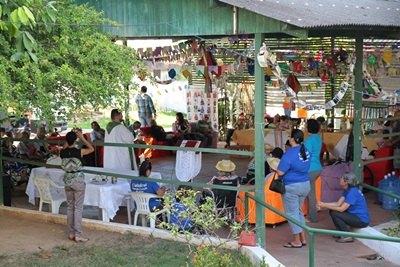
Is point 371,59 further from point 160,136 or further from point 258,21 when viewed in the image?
point 160,136

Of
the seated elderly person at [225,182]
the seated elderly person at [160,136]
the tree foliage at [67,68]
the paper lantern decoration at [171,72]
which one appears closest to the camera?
the tree foliage at [67,68]

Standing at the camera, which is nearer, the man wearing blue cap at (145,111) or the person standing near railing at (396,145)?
the person standing near railing at (396,145)

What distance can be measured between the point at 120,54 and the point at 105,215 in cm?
268

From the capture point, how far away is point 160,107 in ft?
88.7

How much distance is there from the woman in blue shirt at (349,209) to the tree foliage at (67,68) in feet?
10.7

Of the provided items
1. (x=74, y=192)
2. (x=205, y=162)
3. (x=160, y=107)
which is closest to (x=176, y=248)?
(x=74, y=192)

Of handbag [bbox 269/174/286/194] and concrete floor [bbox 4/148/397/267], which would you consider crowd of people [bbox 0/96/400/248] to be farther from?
concrete floor [bbox 4/148/397/267]

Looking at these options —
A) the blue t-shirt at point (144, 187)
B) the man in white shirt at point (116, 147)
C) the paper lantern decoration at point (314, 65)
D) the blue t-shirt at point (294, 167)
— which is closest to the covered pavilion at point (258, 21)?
the blue t-shirt at point (294, 167)

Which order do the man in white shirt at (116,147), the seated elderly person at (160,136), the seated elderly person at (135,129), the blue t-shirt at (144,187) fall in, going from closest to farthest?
the blue t-shirt at (144,187), the man in white shirt at (116,147), the seated elderly person at (135,129), the seated elderly person at (160,136)

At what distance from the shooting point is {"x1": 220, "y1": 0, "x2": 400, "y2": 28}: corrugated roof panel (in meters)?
7.74

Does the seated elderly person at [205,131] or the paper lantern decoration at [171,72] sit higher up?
the paper lantern decoration at [171,72]

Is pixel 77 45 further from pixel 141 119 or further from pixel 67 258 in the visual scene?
pixel 141 119

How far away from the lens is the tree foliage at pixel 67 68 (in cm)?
684

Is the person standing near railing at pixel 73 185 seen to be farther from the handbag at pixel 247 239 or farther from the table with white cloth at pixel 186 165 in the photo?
the handbag at pixel 247 239
